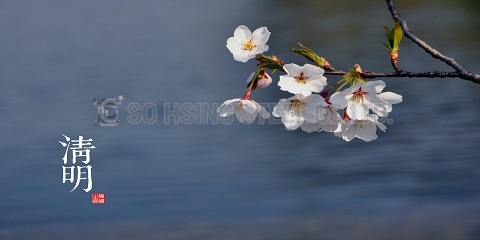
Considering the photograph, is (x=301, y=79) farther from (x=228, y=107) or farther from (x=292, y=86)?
(x=228, y=107)

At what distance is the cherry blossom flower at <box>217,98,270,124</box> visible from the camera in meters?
1.20

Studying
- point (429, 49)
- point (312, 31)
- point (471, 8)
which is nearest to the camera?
point (429, 49)

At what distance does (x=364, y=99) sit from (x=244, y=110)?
218 millimetres

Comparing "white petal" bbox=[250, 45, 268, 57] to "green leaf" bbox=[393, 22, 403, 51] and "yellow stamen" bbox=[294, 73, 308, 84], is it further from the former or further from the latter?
"green leaf" bbox=[393, 22, 403, 51]

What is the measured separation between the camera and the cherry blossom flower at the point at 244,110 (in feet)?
3.94

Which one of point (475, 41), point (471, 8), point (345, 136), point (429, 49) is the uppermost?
point (471, 8)

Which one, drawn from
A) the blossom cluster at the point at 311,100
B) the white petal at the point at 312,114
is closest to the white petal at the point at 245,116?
the blossom cluster at the point at 311,100

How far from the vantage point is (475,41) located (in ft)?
14.5

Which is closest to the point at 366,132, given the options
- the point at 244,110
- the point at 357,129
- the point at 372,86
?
the point at 357,129

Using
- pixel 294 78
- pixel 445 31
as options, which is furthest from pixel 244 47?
pixel 445 31

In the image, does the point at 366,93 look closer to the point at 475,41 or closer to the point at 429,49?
the point at 429,49

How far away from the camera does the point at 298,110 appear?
3.77 feet

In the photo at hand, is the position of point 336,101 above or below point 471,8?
below

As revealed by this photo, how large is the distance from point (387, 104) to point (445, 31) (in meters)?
3.55
